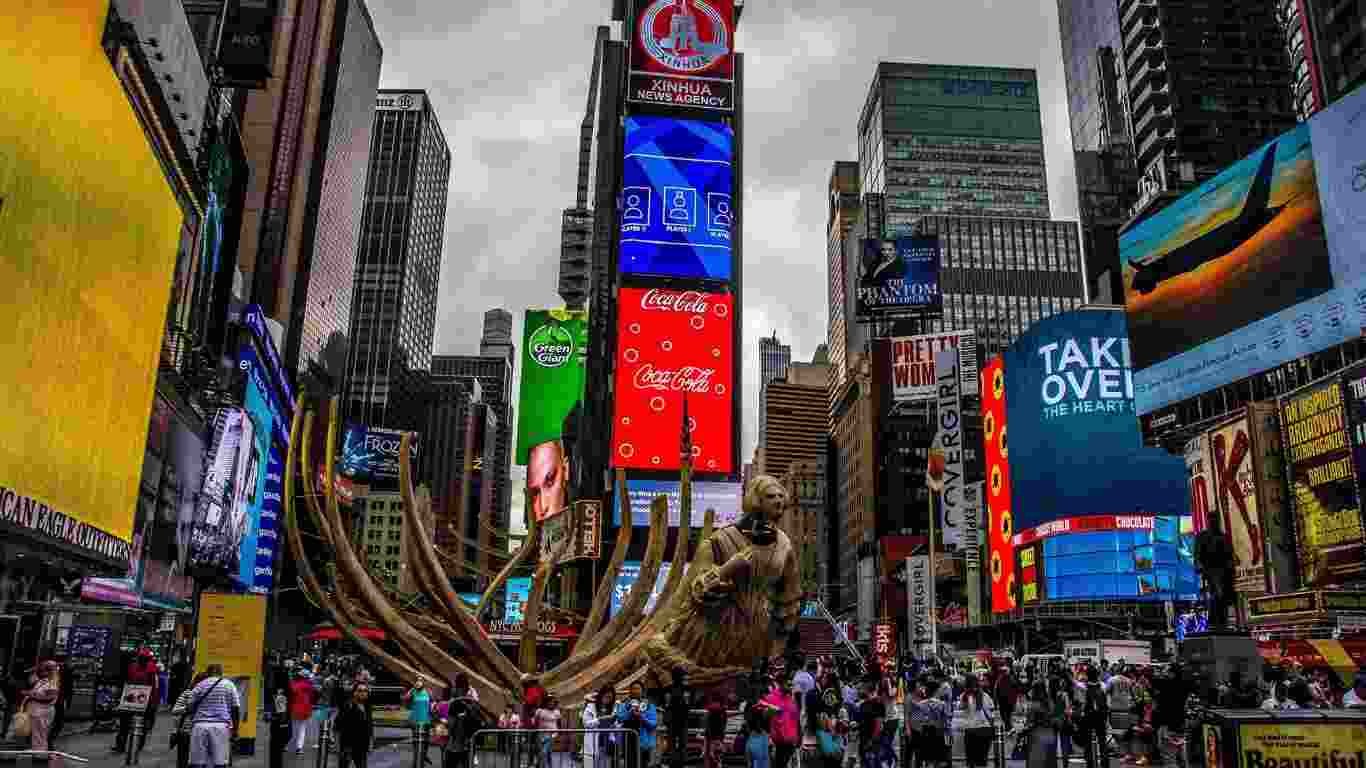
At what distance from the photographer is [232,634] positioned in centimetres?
1392

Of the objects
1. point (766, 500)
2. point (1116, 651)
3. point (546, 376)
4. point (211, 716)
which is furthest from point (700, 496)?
point (211, 716)

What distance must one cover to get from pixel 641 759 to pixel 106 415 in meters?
15.3

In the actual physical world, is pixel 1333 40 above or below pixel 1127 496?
above

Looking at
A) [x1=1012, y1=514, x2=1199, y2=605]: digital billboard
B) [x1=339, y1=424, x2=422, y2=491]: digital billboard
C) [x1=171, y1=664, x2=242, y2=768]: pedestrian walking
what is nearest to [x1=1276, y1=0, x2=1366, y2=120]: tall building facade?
[x1=1012, y1=514, x2=1199, y2=605]: digital billboard

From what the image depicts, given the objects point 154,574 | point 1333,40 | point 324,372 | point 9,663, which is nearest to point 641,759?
point 9,663

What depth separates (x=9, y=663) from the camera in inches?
775

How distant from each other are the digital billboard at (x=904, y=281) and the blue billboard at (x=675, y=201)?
3863 cm

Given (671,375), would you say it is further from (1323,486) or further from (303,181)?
(303,181)

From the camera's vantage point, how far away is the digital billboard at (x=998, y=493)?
68.2 m

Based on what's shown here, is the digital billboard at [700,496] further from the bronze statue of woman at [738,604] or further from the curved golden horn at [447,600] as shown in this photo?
the curved golden horn at [447,600]

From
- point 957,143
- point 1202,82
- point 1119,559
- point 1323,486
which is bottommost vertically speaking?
point 1119,559

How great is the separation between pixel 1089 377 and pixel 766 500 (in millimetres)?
54796

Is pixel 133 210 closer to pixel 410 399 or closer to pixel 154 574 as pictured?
pixel 154 574

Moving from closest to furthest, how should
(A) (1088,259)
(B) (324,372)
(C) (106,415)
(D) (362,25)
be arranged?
(C) (106,415) < (A) (1088,259) < (B) (324,372) < (D) (362,25)
